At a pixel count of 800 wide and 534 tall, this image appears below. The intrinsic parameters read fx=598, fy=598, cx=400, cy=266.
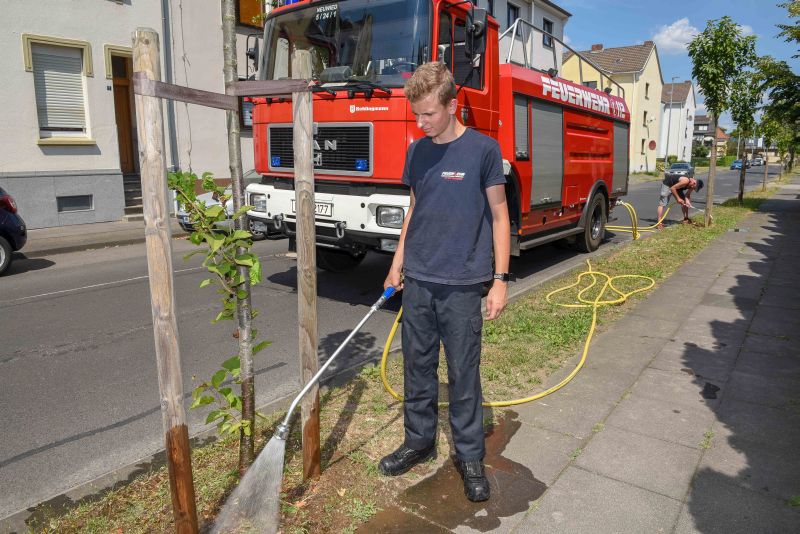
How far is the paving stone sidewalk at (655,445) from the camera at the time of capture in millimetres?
2850

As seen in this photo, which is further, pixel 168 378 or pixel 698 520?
pixel 698 520

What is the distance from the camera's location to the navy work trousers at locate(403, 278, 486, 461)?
2.99 metres

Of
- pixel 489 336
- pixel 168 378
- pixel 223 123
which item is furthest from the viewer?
pixel 223 123

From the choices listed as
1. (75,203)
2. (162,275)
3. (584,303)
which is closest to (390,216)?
(584,303)

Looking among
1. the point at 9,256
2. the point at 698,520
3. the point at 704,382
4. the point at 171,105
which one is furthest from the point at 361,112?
the point at 171,105

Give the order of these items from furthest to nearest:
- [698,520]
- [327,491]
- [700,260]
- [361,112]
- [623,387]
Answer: [700,260] < [361,112] < [623,387] < [327,491] < [698,520]

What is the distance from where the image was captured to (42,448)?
11.9 ft

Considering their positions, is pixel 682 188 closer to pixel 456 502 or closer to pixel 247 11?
pixel 247 11

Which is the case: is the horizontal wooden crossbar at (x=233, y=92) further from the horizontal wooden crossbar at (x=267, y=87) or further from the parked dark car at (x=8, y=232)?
the parked dark car at (x=8, y=232)

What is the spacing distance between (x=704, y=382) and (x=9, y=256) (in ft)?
30.3

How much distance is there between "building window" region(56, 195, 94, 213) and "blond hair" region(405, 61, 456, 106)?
13462mm

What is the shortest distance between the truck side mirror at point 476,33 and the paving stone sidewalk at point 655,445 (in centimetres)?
315

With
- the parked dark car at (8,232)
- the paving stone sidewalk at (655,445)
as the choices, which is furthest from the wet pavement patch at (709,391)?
the parked dark car at (8,232)

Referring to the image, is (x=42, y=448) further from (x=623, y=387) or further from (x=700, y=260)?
(x=700, y=260)
